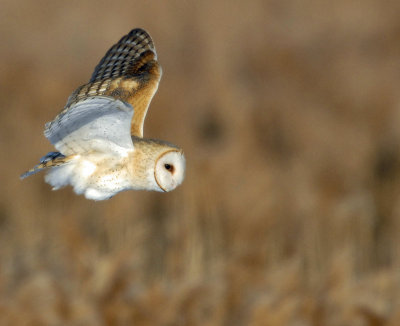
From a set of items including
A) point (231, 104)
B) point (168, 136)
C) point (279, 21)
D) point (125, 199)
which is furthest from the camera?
point (279, 21)

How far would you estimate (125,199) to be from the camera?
729cm

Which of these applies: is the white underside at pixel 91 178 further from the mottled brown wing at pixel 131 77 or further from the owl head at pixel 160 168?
the mottled brown wing at pixel 131 77

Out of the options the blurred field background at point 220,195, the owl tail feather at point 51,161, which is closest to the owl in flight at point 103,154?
the owl tail feather at point 51,161

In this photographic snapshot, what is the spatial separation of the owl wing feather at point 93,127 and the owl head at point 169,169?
13 cm

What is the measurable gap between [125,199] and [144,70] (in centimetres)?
308

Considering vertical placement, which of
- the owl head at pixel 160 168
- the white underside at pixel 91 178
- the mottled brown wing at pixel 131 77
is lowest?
the white underside at pixel 91 178

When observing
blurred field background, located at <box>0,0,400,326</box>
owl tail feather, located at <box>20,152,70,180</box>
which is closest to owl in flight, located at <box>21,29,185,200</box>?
owl tail feather, located at <box>20,152,70,180</box>

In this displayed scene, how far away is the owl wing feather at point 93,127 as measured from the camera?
11.0ft

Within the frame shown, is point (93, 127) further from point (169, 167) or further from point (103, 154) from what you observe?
point (169, 167)

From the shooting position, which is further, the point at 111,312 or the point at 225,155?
the point at 225,155

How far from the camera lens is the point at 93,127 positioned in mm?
3506

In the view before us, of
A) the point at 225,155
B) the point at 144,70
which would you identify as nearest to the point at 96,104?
the point at 144,70

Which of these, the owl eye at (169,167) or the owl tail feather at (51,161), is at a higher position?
the owl eye at (169,167)

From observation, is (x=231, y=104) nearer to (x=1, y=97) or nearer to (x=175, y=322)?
(x=1, y=97)
